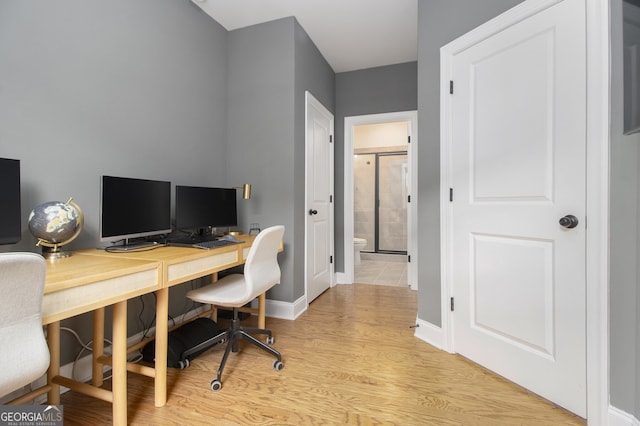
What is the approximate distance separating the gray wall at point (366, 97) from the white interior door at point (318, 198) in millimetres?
205

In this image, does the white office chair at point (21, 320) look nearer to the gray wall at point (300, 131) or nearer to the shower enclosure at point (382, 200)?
the gray wall at point (300, 131)

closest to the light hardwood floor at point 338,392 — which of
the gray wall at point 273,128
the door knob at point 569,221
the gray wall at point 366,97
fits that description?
the gray wall at point 273,128

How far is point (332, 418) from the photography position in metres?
1.37

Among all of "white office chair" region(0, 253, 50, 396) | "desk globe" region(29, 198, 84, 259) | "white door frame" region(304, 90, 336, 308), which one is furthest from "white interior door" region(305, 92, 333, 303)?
"white office chair" region(0, 253, 50, 396)

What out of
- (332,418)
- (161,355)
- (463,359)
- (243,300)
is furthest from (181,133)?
(463,359)

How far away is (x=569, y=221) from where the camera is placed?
1388 millimetres

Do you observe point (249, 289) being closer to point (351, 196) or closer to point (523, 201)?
point (523, 201)

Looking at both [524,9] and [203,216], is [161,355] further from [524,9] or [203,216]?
[524,9]

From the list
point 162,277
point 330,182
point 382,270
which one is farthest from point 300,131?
point 382,270

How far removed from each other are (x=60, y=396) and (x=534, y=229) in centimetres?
268

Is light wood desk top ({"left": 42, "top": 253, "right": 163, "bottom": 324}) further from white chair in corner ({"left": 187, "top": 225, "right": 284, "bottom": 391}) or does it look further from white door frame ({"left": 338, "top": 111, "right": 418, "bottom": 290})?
white door frame ({"left": 338, "top": 111, "right": 418, "bottom": 290})

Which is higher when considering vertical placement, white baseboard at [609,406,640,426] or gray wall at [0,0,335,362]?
gray wall at [0,0,335,362]

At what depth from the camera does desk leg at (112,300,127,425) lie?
1.27 metres

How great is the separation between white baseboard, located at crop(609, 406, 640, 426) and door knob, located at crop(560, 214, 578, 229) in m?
0.80
